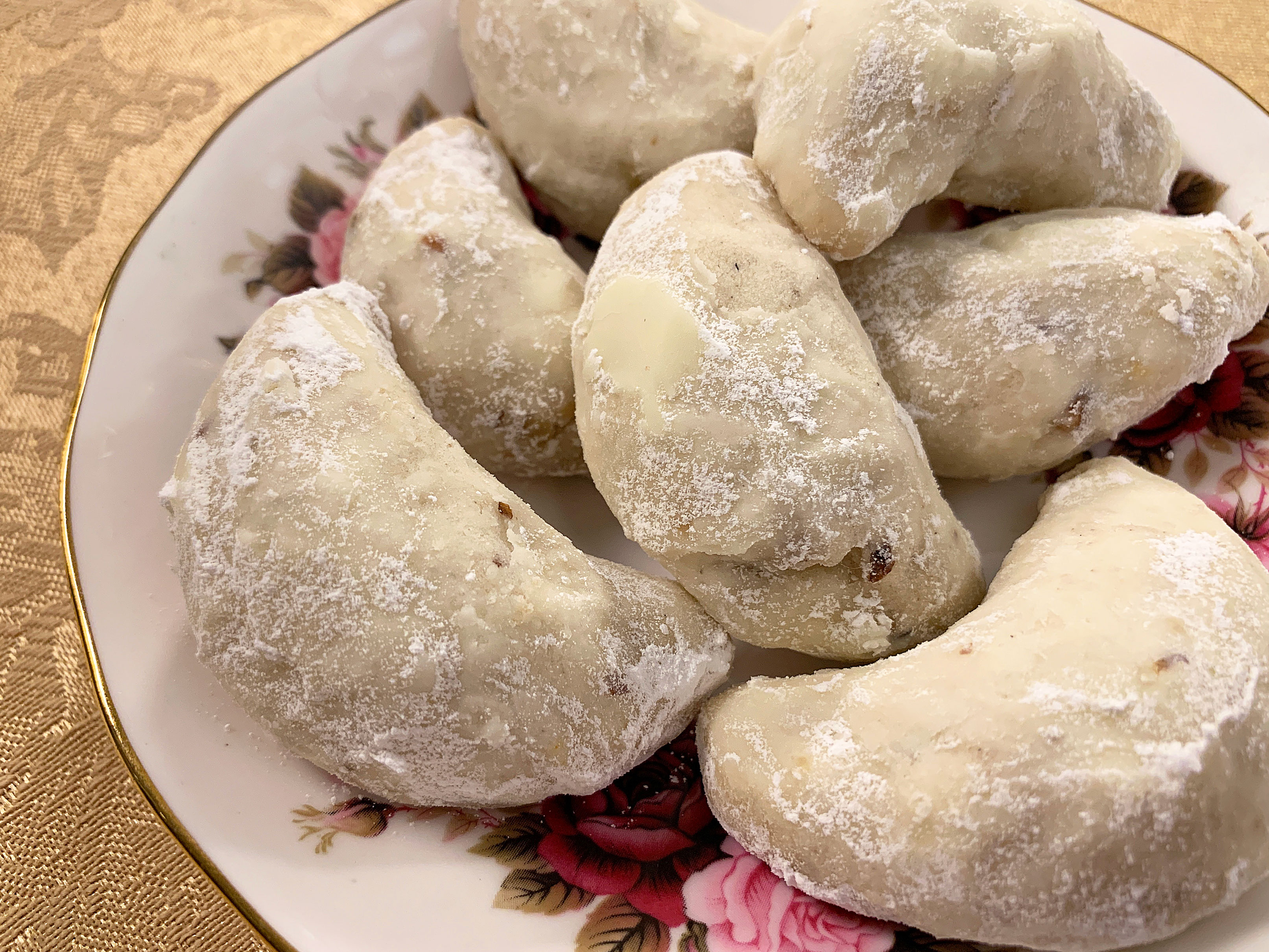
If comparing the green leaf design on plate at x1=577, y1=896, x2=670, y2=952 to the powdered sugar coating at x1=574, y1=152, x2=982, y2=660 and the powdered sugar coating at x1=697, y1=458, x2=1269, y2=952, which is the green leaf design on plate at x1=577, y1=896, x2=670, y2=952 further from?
the powdered sugar coating at x1=574, y1=152, x2=982, y2=660

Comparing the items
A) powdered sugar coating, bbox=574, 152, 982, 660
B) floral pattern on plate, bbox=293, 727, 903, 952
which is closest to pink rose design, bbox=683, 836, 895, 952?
floral pattern on plate, bbox=293, 727, 903, 952

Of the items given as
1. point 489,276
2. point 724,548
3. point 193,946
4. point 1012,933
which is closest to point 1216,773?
point 1012,933

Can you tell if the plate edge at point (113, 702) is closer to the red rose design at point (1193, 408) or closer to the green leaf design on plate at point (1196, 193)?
the red rose design at point (1193, 408)

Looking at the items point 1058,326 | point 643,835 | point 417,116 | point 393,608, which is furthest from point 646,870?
point 417,116

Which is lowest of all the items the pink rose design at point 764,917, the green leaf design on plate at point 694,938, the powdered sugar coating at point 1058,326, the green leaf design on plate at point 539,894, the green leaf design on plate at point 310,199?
the pink rose design at point 764,917

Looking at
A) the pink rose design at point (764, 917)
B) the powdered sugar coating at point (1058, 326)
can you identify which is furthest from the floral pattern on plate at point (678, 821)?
the powdered sugar coating at point (1058, 326)

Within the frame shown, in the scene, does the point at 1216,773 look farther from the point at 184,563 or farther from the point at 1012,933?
the point at 184,563

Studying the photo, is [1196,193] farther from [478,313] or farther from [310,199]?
[310,199]
